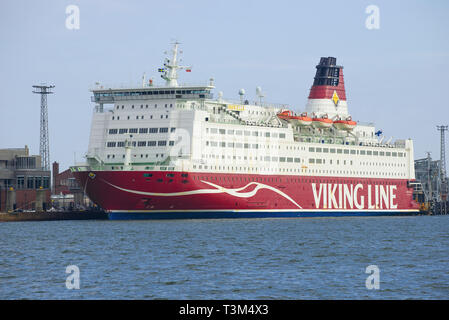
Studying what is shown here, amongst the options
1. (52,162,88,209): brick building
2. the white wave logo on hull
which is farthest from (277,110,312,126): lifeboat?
(52,162,88,209): brick building

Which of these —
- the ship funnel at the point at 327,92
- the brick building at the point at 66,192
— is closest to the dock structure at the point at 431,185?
the ship funnel at the point at 327,92

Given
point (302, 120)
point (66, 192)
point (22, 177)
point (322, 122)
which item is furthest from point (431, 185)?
point (22, 177)

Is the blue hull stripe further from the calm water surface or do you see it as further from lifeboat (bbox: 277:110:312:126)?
lifeboat (bbox: 277:110:312:126)

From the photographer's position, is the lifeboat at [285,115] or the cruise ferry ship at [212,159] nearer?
the cruise ferry ship at [212,159]

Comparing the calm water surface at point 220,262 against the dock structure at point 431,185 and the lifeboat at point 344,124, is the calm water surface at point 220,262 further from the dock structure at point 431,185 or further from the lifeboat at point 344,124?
the dock structure at point 431,185

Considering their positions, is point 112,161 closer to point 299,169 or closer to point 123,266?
point 299,169

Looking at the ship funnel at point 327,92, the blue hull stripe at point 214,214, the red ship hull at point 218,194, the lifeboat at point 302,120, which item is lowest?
the blue hull stripe at point 214,214

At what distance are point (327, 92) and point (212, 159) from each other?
70.3 feet

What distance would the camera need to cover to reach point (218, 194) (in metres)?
60.0

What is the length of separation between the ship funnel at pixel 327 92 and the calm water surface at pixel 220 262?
2768cm

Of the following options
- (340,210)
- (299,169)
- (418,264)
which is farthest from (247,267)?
(340,210)

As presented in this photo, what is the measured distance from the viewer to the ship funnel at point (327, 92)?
255ft
